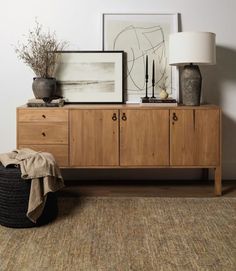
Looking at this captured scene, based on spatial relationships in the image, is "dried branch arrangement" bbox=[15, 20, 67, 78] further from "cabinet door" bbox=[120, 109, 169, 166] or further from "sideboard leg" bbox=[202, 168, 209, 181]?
"sideboard leg" bbox=[202, 168, 209, 181]

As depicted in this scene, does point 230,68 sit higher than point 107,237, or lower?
higher

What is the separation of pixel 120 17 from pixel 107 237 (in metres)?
2.16

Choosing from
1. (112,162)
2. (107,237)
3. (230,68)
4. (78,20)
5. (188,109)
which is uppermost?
(78,20)

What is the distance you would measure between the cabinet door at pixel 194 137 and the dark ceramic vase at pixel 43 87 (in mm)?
1086

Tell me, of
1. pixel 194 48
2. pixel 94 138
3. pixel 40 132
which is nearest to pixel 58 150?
pixel 40 132

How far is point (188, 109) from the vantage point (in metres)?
3.40

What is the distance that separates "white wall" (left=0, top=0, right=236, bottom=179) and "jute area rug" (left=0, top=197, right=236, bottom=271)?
4.28 feet

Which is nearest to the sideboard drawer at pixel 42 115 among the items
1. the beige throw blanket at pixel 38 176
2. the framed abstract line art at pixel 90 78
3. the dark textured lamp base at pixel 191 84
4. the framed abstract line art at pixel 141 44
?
the framed abstract line art at pixel 90 78

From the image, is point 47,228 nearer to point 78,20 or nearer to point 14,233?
point 14,233

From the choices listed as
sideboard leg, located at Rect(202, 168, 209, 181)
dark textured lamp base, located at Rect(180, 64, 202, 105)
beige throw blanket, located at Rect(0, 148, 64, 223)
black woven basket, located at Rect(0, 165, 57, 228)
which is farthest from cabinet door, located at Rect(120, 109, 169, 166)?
black woven basket, located at Rect(0, 165, 57, 228)

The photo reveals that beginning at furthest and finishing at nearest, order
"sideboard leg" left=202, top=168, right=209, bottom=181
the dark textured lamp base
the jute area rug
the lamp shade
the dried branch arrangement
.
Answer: "sideboard leg" left=202, top=168, right=209, bottom=181, the dried branch arrangement, the dark textured lamp base, the lamp shade, the jute area rug

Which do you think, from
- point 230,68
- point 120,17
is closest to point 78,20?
point 120,17

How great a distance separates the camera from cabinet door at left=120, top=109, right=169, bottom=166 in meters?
3.41

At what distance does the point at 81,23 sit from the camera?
383 centimetres
